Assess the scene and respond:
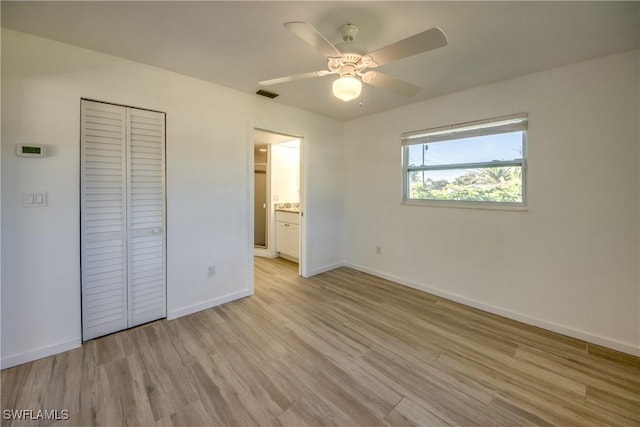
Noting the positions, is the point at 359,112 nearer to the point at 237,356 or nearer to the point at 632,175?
the point at 632,175

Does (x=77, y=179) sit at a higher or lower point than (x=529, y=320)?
higher

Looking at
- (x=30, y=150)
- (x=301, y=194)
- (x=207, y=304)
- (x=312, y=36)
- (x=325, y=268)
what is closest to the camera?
(x=312, y=36)

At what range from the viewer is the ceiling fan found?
4.47 feet

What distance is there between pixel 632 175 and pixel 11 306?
4792 millimetres

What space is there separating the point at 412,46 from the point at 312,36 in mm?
546

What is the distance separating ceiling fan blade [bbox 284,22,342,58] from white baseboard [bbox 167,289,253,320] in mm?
2633

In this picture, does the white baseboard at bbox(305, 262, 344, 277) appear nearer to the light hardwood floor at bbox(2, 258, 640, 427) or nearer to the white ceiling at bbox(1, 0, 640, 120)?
the light hardwood floor at bbox(2, 258, 640, 427)

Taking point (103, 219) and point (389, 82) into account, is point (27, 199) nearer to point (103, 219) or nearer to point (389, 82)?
point (103, 219)

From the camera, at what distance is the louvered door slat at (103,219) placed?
217 cm

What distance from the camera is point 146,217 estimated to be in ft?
8.13

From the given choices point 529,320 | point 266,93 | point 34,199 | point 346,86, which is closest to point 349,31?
point 346,86

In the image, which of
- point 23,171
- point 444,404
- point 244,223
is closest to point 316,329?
point 444,404

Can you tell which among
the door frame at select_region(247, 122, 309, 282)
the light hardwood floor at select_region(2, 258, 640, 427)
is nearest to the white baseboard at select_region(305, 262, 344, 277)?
the door frame at select_region(247, 122, 309, 282)

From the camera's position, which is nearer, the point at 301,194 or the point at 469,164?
the point at 469,164
